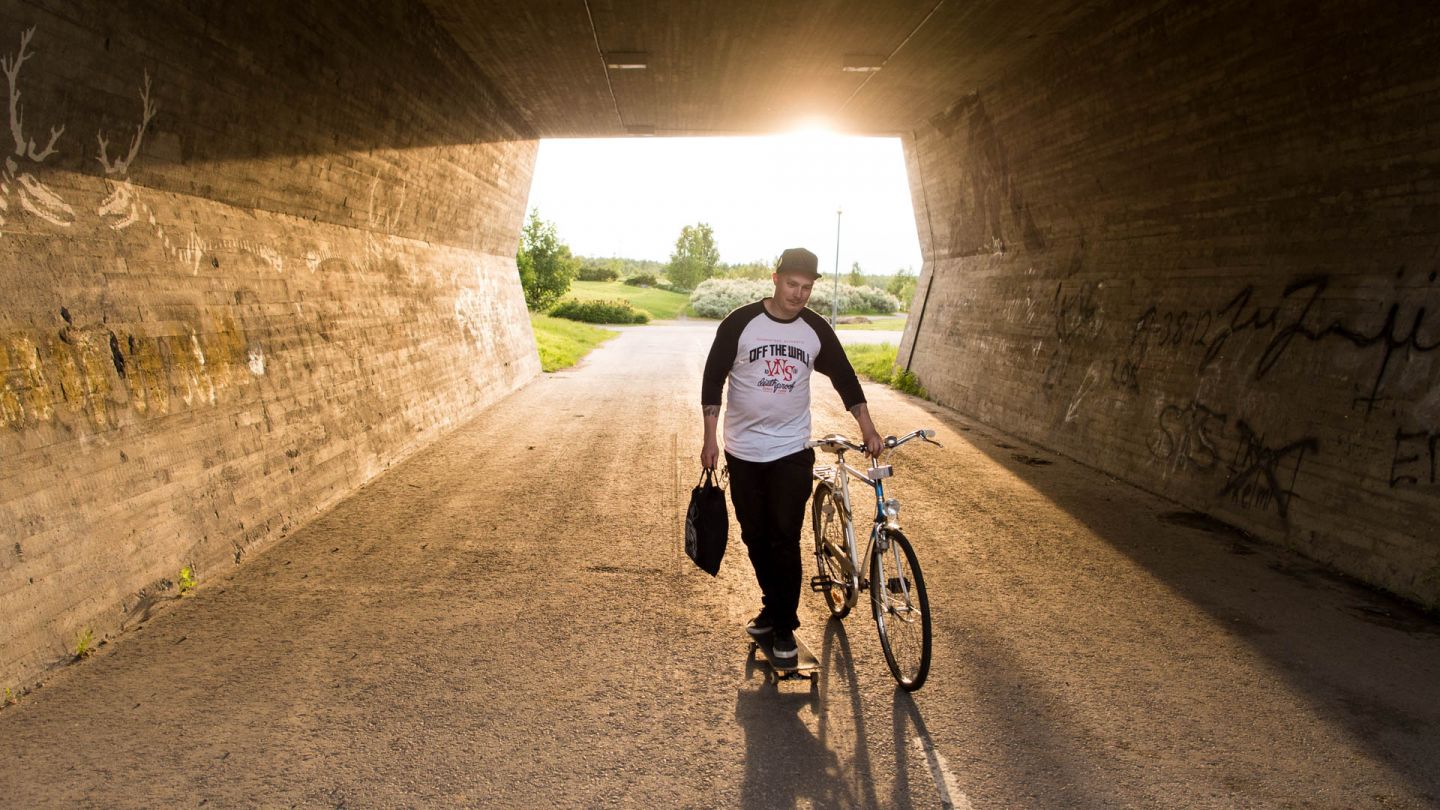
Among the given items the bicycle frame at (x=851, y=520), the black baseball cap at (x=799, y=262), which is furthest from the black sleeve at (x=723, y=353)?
the bicycle frame at (x=851, y=520)

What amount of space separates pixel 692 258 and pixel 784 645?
89.6m

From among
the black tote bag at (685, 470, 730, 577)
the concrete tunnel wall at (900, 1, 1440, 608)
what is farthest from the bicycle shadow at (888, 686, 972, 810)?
the concrete tunnel wall at (900, 1, 1440, 608)

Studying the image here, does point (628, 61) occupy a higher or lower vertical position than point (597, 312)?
higher

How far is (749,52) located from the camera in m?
12.1

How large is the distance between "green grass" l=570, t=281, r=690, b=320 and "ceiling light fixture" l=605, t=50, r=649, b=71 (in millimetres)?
46388

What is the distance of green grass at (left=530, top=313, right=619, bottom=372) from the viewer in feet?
79.8

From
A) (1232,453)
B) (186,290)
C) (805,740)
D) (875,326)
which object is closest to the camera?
(805,740)

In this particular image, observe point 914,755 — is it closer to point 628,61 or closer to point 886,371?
point 628,61

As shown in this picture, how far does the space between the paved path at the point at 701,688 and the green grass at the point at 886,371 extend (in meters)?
11.4

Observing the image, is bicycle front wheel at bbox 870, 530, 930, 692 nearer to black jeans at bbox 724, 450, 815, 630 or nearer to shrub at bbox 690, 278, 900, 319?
black jeans at bbox 724, 450, 815, 630

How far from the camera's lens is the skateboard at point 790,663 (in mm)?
4438

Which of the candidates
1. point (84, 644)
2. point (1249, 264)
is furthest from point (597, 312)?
point (84, 644)

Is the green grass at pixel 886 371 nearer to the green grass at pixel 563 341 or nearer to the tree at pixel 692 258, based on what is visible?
the green grass at pixel 563 341

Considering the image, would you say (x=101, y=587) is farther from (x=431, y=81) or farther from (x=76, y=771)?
(x=431, y=81)
